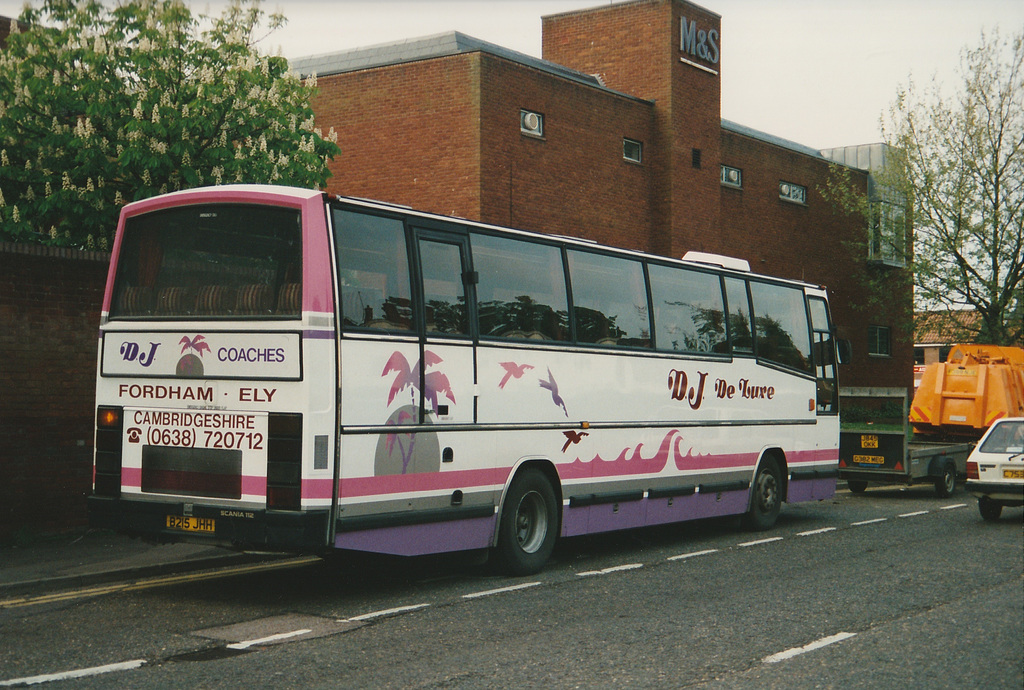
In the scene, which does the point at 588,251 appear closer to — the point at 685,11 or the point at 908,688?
the point at 908,688

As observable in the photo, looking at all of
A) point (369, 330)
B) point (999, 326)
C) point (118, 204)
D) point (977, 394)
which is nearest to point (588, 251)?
point (369, 330)

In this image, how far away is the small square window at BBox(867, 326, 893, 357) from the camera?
123ft

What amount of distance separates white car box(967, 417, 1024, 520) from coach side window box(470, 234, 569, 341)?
24.7 ft

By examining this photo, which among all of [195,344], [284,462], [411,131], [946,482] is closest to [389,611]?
[284,462]

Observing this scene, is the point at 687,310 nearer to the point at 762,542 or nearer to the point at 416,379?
the point at 762,542

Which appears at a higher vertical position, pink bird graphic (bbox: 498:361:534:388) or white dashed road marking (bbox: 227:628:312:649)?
pink bird graphic (bbox: 498:361:534:388)

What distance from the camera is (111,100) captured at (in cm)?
1344

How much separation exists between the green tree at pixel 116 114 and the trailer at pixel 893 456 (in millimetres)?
10489

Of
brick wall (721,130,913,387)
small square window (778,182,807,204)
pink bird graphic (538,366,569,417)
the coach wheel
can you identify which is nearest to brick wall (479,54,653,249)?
brick wall (721,130,913,387)

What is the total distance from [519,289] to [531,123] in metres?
13.4

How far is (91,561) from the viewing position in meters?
10.5

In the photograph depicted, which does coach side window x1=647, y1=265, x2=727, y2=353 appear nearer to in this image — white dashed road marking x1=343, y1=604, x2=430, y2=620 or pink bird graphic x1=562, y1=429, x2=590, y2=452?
pink bird graphic x1=562, y1=429, x2=590, y2=452

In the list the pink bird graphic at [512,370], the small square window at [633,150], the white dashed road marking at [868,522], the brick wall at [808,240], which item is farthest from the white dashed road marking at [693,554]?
the brick wall at [808,240]

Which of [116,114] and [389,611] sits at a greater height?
[116,114]
